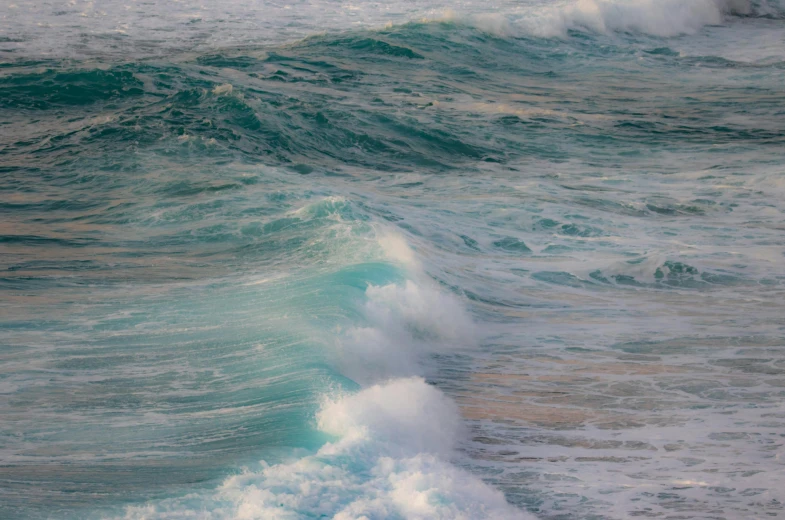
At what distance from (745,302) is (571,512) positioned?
3747 mm

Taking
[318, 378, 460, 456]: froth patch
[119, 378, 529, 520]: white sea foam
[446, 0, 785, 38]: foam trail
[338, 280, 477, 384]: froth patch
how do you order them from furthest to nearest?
[446, 0, 785, 38]: foam trail, [338, 280, 477, 384]: froth patch, [318, 378, 460, 456]: froth patch, [119, 378, 529, 520]: white sea foam

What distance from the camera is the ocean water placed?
15.9ft

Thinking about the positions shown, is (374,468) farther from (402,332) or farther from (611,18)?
(611,18)

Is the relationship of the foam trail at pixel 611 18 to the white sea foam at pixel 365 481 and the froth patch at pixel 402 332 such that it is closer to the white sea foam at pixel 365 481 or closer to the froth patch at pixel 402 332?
the froth patch at pixel 402 332

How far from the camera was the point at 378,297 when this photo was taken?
23.1 ft

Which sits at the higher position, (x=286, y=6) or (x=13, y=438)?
(x=286, y=6)

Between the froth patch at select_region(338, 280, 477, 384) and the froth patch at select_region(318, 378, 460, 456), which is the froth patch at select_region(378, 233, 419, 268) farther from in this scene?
the froth patch at select_region(318, 378, 460, 456)

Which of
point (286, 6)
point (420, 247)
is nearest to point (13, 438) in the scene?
point (420, 247)

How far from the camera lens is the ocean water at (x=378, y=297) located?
485 cm

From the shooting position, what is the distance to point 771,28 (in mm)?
24641

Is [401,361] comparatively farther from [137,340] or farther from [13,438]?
[13,438]

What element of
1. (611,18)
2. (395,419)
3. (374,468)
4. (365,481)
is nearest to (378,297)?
(395,419)

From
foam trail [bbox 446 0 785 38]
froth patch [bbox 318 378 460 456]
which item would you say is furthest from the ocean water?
foam trail [bbox 446 0 785 38]

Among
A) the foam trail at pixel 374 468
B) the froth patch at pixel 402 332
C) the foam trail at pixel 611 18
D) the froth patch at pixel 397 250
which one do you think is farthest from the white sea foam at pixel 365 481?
the foam trail at pixel 611 18
